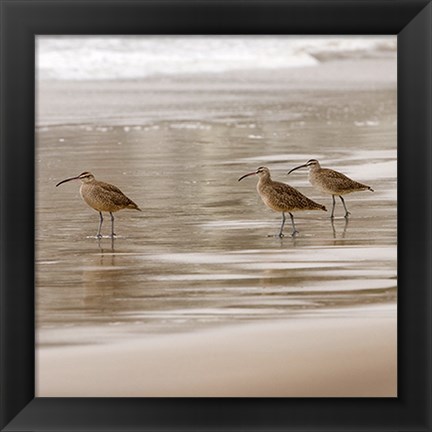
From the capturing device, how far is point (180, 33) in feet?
17.0

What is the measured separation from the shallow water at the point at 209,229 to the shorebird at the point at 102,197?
2 centimetres

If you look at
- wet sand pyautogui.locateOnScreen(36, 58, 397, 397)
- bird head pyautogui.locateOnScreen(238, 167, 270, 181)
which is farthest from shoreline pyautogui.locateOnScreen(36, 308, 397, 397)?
bird head pyautogui.locateOnScreen(238, 167, 270, 181)

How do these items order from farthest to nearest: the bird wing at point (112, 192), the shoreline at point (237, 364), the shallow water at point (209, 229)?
the bird wing at point (112, 192) < the shallow water at point (209, 229) < the shoreline at point (237, 364)

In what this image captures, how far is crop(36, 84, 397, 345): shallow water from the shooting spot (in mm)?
5246

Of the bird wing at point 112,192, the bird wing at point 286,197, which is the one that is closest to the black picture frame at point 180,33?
the bird wing at point 112,192

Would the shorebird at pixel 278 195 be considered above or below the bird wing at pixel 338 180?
below

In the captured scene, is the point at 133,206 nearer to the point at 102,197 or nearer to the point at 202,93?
the point at 102,197

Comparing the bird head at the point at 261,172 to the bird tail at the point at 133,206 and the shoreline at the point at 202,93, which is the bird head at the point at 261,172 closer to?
the shoreline at the point at 202,93

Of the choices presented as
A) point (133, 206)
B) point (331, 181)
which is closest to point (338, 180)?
point (331, 181)

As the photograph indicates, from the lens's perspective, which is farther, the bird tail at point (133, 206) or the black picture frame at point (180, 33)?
the bird tail at point (133, 206)

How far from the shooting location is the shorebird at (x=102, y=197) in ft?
17.6

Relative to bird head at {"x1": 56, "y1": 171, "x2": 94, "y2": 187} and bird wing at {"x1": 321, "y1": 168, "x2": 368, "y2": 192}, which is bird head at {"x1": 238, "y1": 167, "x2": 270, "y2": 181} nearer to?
bird wing at {"x1": 321, "y1": 168, "x2": 368, "y2": 192}

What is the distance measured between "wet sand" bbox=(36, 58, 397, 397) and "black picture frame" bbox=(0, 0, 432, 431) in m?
0.06
